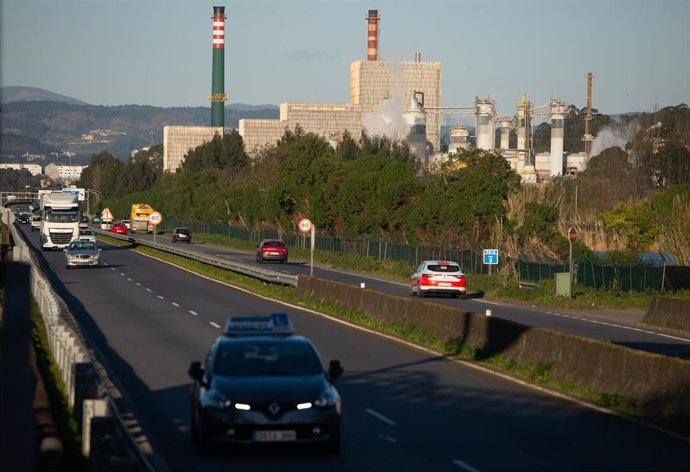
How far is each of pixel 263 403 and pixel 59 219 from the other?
230ft

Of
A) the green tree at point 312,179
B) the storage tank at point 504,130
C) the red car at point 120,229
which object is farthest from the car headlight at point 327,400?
the storage tank at point 504,130

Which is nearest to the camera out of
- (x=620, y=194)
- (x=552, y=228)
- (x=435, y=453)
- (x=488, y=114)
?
(x=435, y=453)

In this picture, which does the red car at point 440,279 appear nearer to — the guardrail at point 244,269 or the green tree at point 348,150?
the guardrail at point 244,269

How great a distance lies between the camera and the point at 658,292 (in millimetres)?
53406

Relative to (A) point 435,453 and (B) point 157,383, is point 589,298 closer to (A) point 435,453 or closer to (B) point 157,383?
(B) point 157,383

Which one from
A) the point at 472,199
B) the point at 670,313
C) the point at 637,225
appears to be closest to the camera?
the point at 670,313

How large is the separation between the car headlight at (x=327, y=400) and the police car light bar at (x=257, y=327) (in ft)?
6.05

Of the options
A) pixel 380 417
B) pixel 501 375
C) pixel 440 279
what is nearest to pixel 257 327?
pixel 380 417

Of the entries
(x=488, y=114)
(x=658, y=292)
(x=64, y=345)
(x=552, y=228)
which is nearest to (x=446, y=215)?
(x=552, y=228)

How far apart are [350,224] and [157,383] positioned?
64.2 m

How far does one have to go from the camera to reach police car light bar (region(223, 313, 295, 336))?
1638 centimetres

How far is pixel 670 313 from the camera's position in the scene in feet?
131

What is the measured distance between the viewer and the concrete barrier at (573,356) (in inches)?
738

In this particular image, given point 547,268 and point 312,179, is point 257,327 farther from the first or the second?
point 312,179
